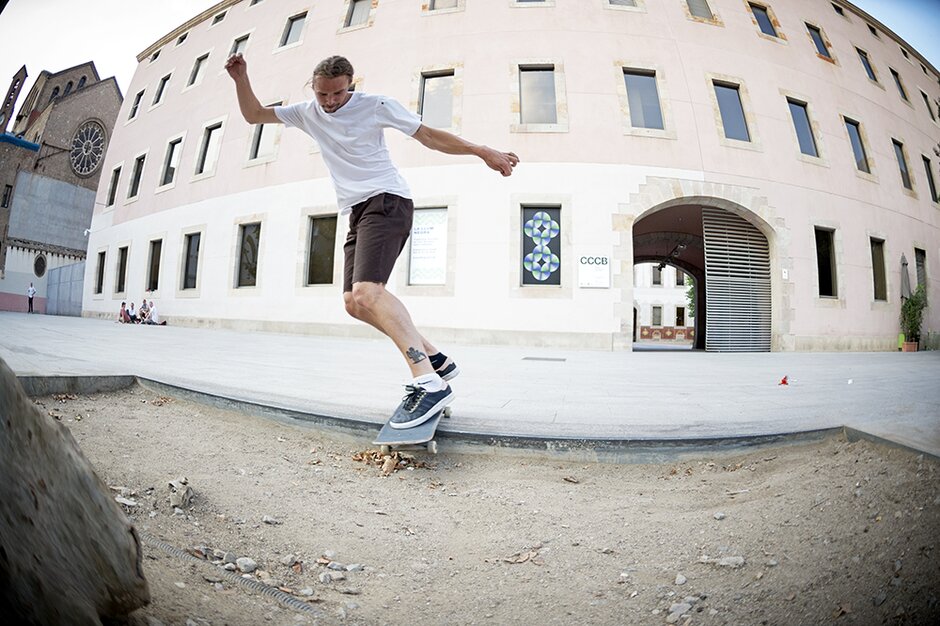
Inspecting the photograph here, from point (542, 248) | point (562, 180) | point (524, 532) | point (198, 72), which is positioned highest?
point (562, 180)

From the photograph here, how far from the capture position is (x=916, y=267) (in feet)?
5.60

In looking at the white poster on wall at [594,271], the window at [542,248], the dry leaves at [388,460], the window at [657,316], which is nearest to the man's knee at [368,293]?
the dry leaves at [388,460]

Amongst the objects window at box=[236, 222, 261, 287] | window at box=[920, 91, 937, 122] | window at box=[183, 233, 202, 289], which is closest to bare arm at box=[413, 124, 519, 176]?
window at box=[920, 91, 937, 122]

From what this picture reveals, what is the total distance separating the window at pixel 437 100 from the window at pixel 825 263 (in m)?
10.0

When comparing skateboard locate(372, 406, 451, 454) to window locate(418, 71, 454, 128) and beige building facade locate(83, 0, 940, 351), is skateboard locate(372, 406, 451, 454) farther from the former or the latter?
window locate(418, 71, 454, 128)

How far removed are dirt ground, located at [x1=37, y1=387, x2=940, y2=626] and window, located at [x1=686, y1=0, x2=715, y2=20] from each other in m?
14.2

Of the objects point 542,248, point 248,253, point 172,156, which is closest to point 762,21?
point 542,248

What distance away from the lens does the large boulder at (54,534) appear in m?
0.50

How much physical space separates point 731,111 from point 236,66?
44.0 ft

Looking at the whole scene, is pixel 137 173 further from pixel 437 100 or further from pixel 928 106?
pixel 437 100

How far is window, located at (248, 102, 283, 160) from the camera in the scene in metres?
9.56

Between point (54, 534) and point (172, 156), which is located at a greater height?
point (172, 156)

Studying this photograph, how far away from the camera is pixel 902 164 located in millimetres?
1443

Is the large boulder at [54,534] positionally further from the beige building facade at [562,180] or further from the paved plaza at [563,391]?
the beige building facade at [562,180]
